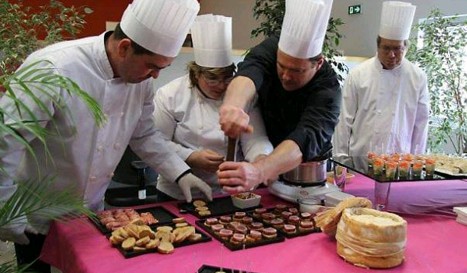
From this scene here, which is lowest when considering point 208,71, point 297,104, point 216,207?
point 216,207

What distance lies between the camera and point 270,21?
2.99 m

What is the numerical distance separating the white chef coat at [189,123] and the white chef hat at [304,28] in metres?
0.36

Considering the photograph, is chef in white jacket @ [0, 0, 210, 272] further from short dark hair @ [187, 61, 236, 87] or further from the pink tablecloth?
short dark hair @ [187, 61, 236, 87]

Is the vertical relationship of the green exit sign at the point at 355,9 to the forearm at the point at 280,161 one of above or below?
above

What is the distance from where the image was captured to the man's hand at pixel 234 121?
1360mm

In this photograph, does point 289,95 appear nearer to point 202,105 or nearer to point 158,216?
point 202,105

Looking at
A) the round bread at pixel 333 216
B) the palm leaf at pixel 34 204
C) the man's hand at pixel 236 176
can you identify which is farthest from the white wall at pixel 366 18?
the palm leaf at pixel 34 204

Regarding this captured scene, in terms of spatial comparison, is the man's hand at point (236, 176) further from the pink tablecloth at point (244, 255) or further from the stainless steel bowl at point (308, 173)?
the stainless steel bowl at point (308, 173)

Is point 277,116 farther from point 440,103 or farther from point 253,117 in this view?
point 440,103

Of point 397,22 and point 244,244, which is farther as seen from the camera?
point 397,22

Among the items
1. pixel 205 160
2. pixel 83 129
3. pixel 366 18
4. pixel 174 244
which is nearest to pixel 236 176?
pixel 174 244

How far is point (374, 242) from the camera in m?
1.12

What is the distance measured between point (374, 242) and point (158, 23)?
911 mm

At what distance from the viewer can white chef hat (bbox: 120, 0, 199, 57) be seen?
1.38 meters
